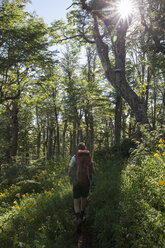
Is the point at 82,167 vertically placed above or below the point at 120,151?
below

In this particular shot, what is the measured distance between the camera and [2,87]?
9.87 meters

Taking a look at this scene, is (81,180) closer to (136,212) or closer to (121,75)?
(136,212)

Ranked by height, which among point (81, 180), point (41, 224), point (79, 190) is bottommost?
point (41, 224)

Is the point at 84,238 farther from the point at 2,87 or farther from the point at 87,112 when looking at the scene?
the point at 87,112

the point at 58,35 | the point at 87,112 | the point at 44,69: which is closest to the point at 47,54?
the point at 44,69

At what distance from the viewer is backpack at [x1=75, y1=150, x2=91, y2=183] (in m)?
4.68

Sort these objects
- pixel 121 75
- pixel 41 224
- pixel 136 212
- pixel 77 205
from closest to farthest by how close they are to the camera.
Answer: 1. pixel 136 212
2. pixel 41 224
3. pixel 77 205
4. pixel 121 75

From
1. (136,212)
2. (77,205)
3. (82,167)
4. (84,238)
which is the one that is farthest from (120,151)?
(136,212)

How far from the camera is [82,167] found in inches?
185

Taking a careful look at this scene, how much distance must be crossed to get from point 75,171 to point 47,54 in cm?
740

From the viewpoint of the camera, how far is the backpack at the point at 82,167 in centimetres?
468

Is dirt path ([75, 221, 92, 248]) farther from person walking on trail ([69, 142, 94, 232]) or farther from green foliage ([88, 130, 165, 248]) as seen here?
person walking on trail ([69, 142, 94, 232])

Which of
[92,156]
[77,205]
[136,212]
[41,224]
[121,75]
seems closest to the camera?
[136,212]

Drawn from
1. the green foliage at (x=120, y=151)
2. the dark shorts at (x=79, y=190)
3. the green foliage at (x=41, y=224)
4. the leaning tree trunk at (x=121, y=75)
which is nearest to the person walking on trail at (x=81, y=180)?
the dark shorts at (x=79, y=190)
